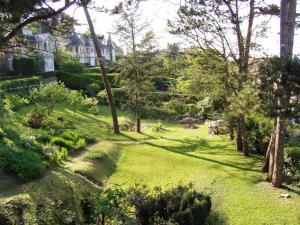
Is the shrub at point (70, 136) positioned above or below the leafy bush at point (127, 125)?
above

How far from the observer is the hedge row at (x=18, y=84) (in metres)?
29.6

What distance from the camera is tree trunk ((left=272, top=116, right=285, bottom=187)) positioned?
12.6 meters

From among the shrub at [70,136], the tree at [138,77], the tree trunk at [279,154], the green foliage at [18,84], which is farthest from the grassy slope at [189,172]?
the green foliage at [18,84]

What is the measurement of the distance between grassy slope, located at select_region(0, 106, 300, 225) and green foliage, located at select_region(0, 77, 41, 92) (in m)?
10.1

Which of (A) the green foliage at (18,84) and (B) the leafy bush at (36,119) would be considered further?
(A) the green foliage at (18,84)

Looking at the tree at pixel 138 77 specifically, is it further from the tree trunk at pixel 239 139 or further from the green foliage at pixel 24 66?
the green foliage at pixel 24 66

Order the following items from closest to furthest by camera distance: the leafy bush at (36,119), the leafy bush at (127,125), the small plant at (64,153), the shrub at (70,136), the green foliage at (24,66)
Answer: the small plant at (64,153), the shrub at (70,136), the leafy bush at (36,119), the leafy bush at (127,125), the green foliage at (24,66)

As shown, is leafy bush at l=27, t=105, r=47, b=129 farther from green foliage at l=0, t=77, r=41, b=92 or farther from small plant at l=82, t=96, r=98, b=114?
small plant at l=82, t=96, r=98, b=114

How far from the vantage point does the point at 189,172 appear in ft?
50.1

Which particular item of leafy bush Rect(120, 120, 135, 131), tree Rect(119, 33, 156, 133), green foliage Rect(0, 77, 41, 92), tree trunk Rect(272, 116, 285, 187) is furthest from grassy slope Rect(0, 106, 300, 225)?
green foliage Rect(0, 77, 41, 92)

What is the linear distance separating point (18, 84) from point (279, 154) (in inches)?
954

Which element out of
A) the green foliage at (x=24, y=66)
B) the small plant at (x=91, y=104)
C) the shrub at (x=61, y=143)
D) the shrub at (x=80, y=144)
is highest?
the green foliage at (x=24, y=66)

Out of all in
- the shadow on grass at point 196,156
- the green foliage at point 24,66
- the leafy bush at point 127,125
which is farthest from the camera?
the green foliage at point 24,66

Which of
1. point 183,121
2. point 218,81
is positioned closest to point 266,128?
point 218,81
